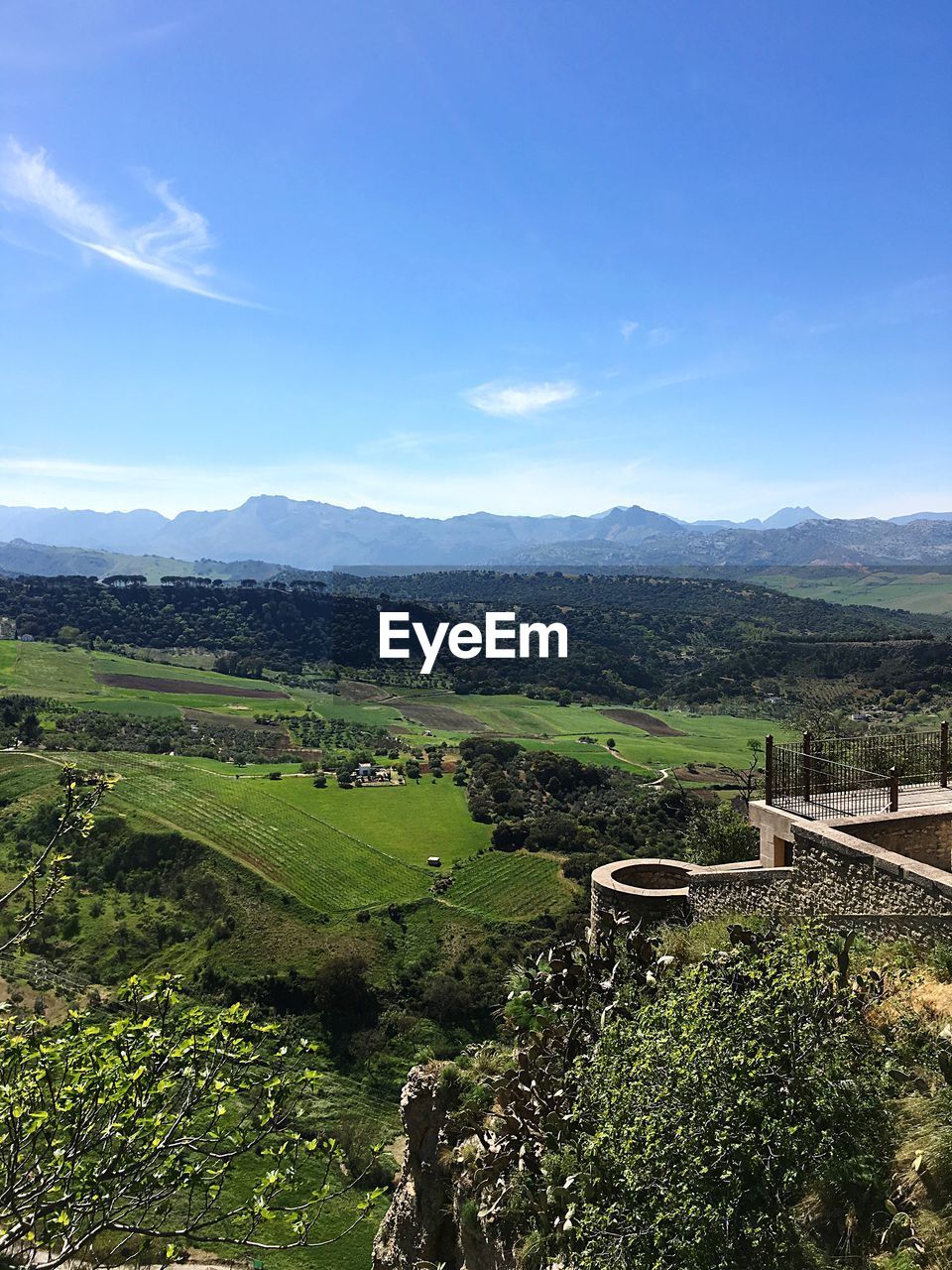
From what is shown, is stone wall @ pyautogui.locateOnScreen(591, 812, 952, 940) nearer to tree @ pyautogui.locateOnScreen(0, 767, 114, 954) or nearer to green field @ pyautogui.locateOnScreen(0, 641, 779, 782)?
tree @ pyautogui.locateOnScreen(0, 767, 114, 954)

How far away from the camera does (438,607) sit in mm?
145000

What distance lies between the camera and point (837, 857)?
36.0 ft

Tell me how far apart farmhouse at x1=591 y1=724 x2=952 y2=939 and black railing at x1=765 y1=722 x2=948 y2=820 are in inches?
0.8

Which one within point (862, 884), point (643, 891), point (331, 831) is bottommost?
point (331, 831)

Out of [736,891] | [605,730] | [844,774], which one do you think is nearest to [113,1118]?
[736,891]

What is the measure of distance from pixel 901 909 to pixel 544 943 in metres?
36.7

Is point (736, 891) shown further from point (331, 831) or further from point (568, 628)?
point (568, 628)

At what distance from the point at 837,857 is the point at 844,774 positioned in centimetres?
334

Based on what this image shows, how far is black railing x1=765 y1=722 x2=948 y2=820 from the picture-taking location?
13.4 metres

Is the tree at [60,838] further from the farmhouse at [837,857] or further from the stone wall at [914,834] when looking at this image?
the stone wall at [914,834]

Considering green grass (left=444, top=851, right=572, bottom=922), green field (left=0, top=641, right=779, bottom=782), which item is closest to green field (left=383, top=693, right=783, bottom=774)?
green field (left=0, top=641, right=779, bottom=782)

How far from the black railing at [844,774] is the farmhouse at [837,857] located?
0.02 meters

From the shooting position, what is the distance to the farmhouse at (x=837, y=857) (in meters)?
10.1

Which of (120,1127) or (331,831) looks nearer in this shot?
(120,1127)
